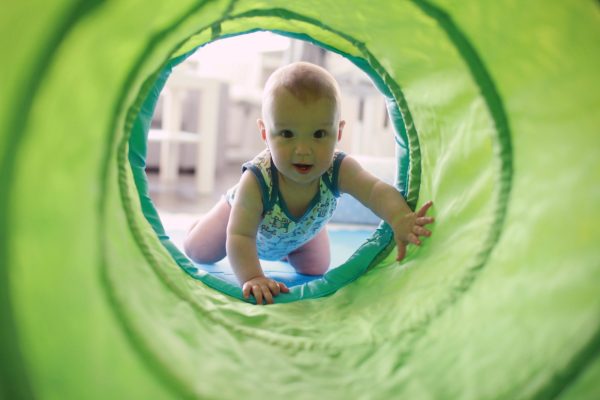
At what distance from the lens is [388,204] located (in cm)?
139

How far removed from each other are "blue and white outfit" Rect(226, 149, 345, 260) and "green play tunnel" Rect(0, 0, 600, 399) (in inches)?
11.1

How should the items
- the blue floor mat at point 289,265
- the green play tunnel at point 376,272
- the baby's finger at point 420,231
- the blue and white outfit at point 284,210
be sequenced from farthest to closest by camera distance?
the blue floor mat at point 289,265, the blue and white outfit at point 284,210, the baby's finger at point 420,231, the green play tunnel at point 376,272

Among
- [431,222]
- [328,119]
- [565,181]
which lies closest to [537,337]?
[565,181]

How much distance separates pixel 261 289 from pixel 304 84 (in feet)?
1.60

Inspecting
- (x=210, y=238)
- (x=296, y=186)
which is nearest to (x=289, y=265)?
(x=210, y=238)

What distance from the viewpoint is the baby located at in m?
1.35

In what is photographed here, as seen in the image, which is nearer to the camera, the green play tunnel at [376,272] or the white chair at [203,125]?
the green play tunnel at [376,272]

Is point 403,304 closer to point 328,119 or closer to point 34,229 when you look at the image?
point 328,119

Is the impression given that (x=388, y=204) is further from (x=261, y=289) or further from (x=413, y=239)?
(x=261, y=289)

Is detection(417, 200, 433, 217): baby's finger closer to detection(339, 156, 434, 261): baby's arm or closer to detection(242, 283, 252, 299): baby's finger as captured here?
detection(339, 156, 434, 261): baby's arm

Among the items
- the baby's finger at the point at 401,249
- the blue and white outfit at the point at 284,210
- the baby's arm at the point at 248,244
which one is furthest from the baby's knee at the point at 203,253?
the baby's finger at the point at 401,249

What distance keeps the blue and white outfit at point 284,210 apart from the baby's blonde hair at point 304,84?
0.50 feet

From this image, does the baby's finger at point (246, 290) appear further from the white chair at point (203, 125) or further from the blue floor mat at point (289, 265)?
the white chair at point (203, 125)

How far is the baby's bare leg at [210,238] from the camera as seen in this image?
169 centimetres
